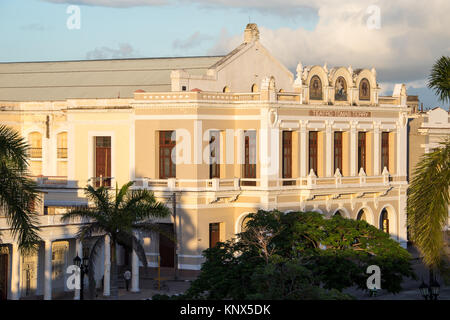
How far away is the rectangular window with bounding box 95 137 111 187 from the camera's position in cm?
5675

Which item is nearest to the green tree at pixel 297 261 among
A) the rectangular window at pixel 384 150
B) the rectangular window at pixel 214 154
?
the rectangular window at pixel 214 154

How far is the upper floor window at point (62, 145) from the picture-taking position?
6003 centimetres

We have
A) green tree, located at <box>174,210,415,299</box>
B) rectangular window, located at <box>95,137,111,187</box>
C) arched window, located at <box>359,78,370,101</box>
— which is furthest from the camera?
arched window, located at <box>359,78,370,101</box>

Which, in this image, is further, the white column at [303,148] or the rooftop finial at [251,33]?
the rooftop finial at [251,33]

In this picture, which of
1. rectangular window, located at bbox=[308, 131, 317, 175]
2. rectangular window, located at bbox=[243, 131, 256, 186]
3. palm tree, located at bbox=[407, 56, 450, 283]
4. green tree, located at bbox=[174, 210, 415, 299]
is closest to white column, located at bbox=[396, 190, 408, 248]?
rectangular window, located at bbox=[308, 131, 317, 175]

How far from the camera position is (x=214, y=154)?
54.8m

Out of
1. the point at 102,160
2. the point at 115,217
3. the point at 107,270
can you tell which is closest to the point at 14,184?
the point at 115,217

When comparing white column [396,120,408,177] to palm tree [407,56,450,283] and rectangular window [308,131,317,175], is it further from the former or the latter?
palm tree [407,56,450,283]

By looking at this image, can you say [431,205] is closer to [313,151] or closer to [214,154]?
[214,154]

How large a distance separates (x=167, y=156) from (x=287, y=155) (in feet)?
21.4

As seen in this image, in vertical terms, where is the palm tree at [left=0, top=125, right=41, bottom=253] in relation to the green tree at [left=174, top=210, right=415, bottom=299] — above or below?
above

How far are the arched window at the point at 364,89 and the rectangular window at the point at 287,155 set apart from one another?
7.06 meters

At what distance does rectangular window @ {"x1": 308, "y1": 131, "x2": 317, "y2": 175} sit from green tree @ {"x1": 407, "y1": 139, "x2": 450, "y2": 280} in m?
28.3

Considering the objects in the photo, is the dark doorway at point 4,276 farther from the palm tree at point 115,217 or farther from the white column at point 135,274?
the white column at point 135,274
